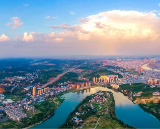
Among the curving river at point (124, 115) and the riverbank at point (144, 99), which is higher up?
the riverbank at point (144, 99)

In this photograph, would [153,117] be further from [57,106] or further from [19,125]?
[19,125]

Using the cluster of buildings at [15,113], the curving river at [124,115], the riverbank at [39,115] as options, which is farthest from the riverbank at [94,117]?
the cluster of buildings at [15,113]

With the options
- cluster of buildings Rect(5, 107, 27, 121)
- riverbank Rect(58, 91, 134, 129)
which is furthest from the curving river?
cluster of buildings Rect(5, 107, 27, 121)

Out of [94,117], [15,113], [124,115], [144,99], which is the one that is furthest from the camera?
[144,99]

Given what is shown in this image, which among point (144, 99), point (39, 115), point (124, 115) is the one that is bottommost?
point (124, 115)

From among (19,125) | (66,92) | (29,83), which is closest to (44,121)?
(19,125)

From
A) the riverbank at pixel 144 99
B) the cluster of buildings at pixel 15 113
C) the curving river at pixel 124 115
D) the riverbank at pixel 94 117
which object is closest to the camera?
the riverbank at pixel 94 117

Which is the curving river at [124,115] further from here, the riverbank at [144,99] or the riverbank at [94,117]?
the riverbank at [94,117]

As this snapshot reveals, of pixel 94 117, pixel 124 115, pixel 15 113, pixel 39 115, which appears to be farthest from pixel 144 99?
pixel 15 113

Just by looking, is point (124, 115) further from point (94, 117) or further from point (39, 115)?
point (39, 115)
